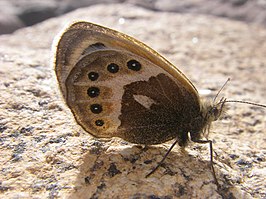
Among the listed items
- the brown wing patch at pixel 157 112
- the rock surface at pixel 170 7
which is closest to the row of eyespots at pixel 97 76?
the brown wing patch at pixel 157 112

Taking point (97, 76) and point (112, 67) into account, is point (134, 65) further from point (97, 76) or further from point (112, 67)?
point (97, 76)

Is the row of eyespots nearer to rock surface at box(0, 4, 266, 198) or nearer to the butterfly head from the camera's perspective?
rock surface at box(0, 4, 266, 198)

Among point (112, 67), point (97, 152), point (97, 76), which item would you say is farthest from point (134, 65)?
point (97, 152)

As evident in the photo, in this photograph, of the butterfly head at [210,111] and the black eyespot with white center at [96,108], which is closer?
the black eyespot with white center at [96,108]

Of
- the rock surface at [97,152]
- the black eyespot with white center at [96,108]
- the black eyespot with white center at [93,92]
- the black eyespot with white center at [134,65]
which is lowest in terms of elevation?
the rock surface at [97,152]

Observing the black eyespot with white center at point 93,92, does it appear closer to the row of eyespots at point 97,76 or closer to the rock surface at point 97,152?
the row of eyespots at point 97,76

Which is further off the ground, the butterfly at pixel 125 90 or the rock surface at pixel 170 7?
the rock surface at pixel 170 7

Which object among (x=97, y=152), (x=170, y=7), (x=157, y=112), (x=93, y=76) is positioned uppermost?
(x=170, y=7)

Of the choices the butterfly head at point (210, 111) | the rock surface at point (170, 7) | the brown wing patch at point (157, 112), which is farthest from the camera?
the rock surface at point (170, 7)

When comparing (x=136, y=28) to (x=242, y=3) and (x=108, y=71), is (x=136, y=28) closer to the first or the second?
(x=242, y=3)
